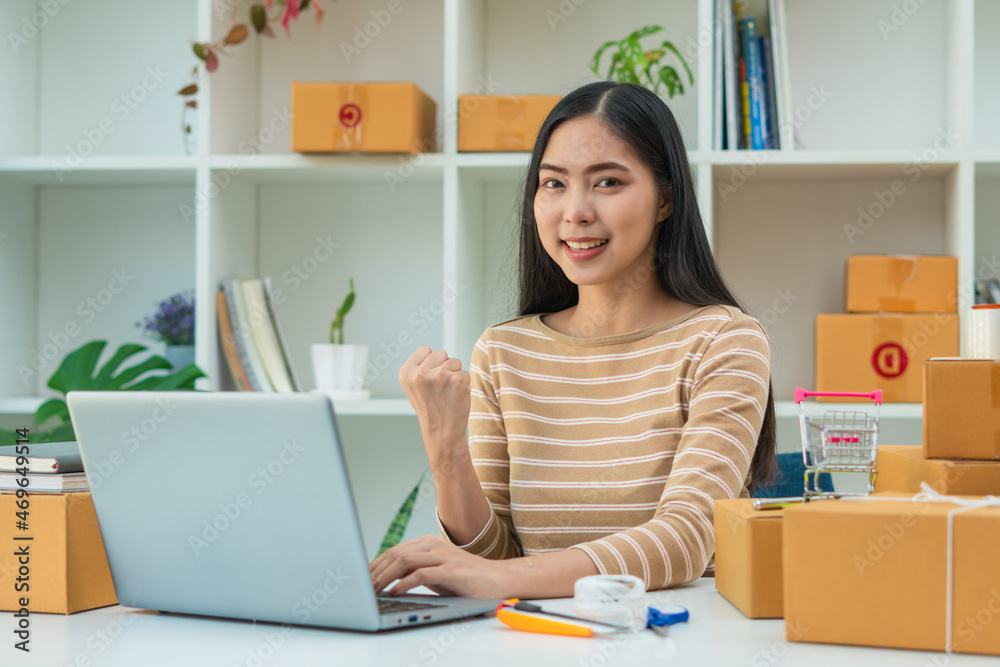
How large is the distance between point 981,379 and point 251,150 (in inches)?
81.1

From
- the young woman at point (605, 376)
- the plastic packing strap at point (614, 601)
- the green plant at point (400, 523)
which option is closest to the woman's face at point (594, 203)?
the young woman at point (605, 376)

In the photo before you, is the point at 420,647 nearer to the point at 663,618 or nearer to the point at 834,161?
the point at 663,618

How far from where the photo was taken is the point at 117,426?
0.83m

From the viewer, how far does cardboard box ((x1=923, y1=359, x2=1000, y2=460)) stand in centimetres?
89

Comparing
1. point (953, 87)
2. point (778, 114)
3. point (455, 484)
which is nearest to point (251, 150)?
point (778, 114)

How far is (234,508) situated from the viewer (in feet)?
2.62

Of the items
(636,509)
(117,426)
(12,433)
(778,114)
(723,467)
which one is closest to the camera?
(117,426)

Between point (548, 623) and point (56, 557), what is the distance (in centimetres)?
50

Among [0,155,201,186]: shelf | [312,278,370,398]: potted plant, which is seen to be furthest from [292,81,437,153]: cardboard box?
[312,278,370,398]: potted plant

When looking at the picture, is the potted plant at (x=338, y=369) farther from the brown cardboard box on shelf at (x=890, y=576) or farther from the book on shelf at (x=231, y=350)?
the brown cardboard box on shelf at (x=890, y=576)

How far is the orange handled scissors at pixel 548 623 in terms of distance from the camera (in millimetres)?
810

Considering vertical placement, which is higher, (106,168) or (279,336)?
(106,168)

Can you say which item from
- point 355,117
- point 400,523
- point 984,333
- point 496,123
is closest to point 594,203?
point 984,333

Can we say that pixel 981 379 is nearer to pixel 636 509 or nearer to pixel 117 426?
pixel 636 509
